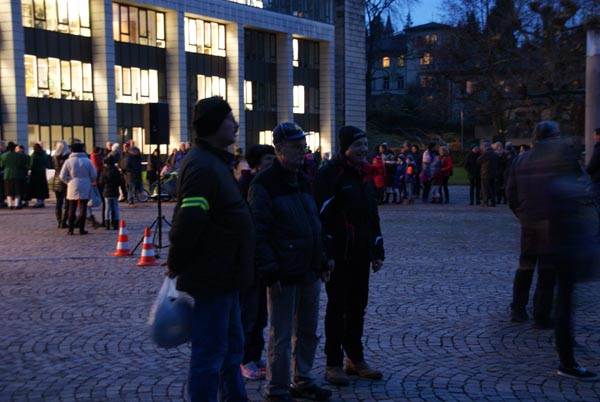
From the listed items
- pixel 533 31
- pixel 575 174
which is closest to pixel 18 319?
pixel 575 174

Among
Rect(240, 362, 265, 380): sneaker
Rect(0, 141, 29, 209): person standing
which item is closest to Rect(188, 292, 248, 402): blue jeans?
Rect(240, 362, 265, 380): sneaker

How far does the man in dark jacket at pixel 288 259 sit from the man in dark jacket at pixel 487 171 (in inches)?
651

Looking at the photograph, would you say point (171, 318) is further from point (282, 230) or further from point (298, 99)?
point (298, 99)

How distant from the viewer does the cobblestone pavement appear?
214 inches

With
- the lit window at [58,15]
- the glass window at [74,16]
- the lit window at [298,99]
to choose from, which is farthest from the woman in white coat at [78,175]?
the lit window at [298,99]

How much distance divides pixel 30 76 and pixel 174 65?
10.4 meters

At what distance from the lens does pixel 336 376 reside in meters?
5.48

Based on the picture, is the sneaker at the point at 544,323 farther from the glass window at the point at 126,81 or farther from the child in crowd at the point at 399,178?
the glass window at the point at 126,81

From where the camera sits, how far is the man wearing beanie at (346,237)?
18.0 ft

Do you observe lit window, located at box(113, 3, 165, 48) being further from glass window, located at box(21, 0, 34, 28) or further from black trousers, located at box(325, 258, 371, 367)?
black trousers, located at box(325, 258, 371, 367)

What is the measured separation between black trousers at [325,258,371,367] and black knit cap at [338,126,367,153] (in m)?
0.84

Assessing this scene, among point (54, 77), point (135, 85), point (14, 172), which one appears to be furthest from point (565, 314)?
point (135, 85)

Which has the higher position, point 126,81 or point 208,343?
point 126,81

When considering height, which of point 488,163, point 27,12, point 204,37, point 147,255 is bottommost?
point 147,255
